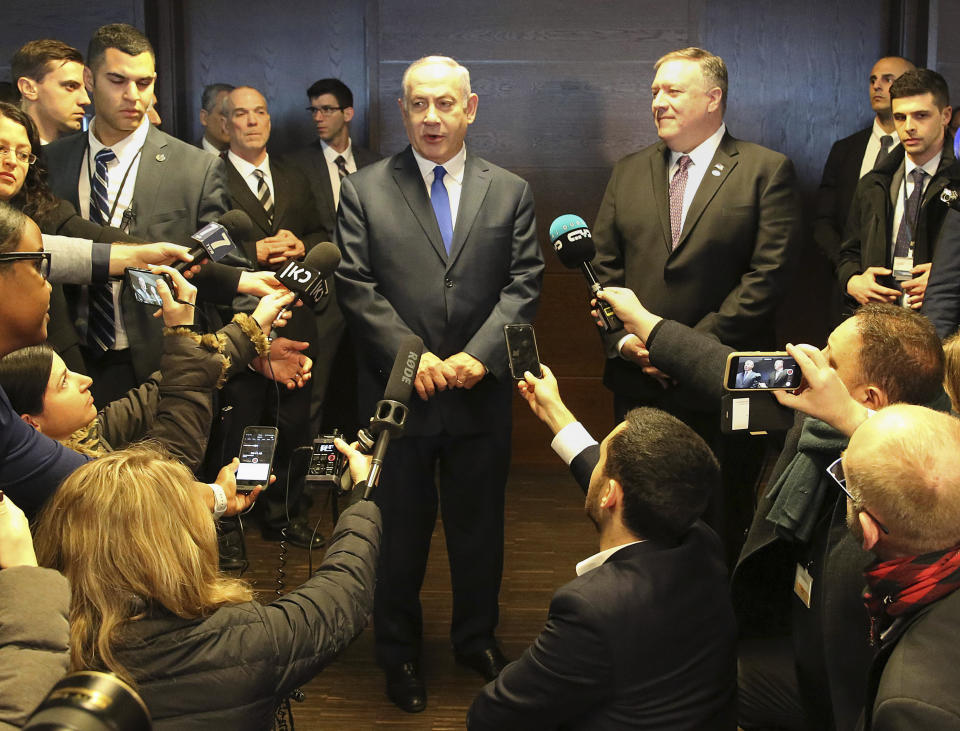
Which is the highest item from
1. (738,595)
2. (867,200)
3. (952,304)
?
(867,200)

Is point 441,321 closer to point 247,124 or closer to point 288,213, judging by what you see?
point 288,213

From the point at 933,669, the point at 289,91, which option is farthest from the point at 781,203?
the point at 289,91

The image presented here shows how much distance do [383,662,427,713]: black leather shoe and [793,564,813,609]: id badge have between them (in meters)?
1.24

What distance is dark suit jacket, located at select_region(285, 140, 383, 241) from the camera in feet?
16.9

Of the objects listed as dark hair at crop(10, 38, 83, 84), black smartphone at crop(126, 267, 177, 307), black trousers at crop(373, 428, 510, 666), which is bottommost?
black trousers at crop(373, 428, 510, 666)

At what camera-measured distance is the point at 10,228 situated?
2.27m

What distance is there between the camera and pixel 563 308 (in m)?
5.68

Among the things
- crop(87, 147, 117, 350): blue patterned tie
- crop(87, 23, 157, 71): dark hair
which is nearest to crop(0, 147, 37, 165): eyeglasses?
crop(87, 147, 117, 350): blue patterned tie

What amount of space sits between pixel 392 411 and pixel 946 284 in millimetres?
2108

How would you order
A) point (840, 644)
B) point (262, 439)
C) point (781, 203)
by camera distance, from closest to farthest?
point (840, 644) < point (262, 439) < point (781, 203)

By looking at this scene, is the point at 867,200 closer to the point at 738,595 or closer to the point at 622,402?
the point at 622,402

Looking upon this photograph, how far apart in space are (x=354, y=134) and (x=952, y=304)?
3.38 meters

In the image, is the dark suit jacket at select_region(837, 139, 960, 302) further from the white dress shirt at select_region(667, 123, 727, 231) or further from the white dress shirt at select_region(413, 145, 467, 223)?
the white dress shirt at select_region(413, 145, 467, 223)

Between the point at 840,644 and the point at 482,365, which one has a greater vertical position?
the point at 482,365
